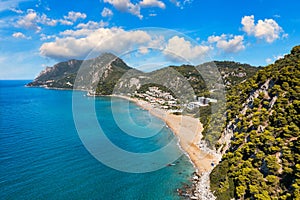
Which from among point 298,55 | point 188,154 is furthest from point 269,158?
point 298,55

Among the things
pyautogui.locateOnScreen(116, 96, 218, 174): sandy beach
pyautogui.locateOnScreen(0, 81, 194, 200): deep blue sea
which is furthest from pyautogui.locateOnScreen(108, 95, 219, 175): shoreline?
pyautogui.locateOnScreen(0, 81, 194, 200): deep blue sea

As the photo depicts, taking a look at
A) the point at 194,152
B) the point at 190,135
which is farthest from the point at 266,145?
the point at 190,135

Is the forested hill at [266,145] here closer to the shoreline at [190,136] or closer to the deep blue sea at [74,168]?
the shoreline at [190,136]

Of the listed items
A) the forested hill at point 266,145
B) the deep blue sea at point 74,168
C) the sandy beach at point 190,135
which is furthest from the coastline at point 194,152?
the forested hill at point 266,145

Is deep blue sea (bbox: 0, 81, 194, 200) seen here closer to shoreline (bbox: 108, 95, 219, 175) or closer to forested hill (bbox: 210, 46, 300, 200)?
shoreline (bbox: 108, 95, 219, 175)

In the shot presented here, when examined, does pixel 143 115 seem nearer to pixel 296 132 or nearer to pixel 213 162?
pixel 213 162

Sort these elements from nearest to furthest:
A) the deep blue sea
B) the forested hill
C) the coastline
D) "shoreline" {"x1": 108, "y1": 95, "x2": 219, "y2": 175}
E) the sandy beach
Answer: the forested hill → the deep blue sea → the coastline → "shoreline" {"x1": 108, "y1": 95, "x2": 219, "y2": 175} → the sandy beach
